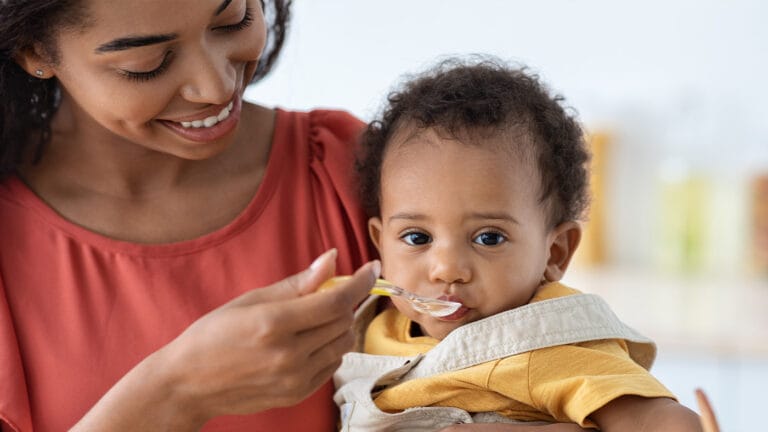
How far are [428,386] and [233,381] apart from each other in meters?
0.33

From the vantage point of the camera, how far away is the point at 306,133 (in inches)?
65.4

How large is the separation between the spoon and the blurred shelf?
182cm

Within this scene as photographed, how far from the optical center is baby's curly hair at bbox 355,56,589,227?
1.46 metres

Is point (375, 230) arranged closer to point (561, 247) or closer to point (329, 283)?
point (561, 247)

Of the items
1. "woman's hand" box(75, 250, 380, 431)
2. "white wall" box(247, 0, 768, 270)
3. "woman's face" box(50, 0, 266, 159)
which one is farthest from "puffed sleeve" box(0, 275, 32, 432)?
"white wall" box(247, 0, 768, 270)

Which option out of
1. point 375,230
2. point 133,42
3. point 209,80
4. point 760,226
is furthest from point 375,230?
point 760,226

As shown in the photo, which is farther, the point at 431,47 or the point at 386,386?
the point at 431,47

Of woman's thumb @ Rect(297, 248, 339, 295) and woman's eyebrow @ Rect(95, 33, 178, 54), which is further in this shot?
woman's eyebrow @ Rect(95, 33, 178, 54)

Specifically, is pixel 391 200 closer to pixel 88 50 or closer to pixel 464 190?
pixel 464 190

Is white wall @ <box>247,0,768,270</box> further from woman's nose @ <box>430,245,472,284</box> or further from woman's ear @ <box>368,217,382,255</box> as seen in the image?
woman's nose @ <box>430,245,472,284</box>

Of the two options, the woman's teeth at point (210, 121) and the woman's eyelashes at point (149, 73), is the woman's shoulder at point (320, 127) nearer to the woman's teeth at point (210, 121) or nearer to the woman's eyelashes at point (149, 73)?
the woman's teeth at point (210, 121)

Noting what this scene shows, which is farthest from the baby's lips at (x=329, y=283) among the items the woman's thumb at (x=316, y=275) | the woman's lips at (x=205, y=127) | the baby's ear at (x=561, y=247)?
the baby's ear at (x=561, y=247)

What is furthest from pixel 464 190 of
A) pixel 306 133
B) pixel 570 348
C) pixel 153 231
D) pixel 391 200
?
pixel 153 231

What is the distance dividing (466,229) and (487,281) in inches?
3.0
